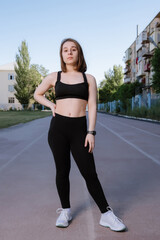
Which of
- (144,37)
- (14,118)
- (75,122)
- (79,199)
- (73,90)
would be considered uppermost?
(144,37)

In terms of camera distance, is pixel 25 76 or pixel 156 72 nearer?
pixel 156 72

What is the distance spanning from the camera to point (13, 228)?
3.44 meters

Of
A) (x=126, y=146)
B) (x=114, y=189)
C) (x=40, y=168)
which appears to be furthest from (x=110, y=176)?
(x=126, y=146)

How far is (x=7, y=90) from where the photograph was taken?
80438 mm

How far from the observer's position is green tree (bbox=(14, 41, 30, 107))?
2594 inches

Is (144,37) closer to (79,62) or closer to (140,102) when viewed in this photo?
(140,102)

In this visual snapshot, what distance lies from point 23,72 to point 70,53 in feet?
213

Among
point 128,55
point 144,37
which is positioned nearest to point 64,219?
point 144,37

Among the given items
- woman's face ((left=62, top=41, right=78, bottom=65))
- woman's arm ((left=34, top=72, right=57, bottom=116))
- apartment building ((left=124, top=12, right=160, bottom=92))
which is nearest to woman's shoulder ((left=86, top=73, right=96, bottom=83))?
woman's face ((left=62, top=41, right=78, bottom=65))

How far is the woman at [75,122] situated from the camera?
3.34 metres

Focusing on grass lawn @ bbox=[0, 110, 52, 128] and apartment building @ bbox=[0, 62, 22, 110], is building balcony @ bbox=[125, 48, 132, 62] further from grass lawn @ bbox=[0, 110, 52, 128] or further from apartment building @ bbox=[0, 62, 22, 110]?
grass lawn @ bbox=[0, 110, 52, 128]

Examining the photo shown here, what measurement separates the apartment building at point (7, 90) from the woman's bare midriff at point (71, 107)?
76321 mm

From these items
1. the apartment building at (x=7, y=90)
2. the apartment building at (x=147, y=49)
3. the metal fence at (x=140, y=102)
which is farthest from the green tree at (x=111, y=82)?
the metal fence at (x=140, y=102)

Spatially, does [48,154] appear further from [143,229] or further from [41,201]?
[143,229]
